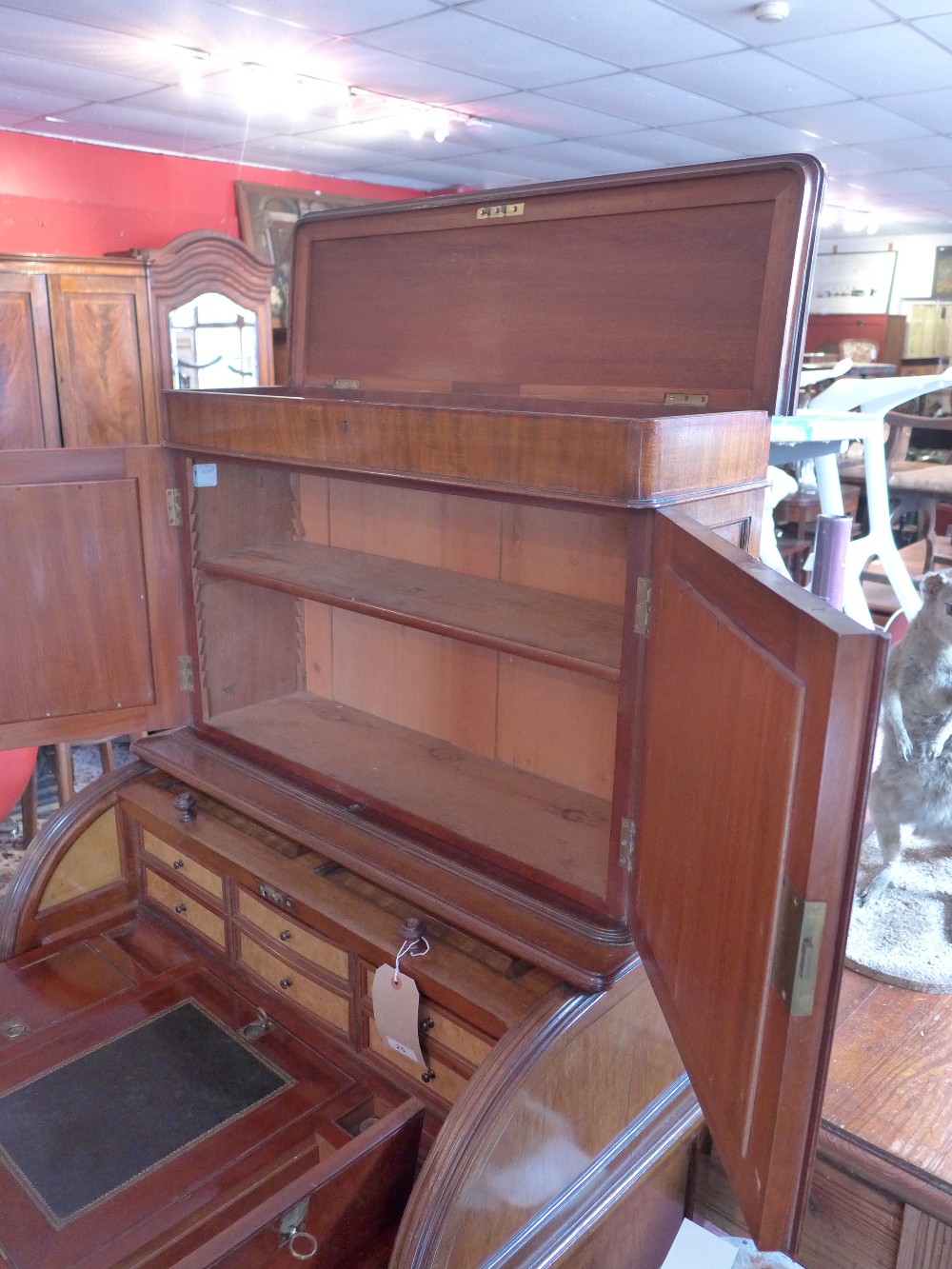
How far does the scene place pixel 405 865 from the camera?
53.3 inches

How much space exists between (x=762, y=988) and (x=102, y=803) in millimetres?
1396

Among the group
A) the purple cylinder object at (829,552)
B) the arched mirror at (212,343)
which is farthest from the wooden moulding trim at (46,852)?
the arched mirror at (212,343)

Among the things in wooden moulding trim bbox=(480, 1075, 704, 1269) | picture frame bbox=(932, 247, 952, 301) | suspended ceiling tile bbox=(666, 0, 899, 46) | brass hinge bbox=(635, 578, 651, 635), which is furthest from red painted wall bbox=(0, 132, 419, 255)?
picture frame bbox=(932, 247, 952, 301)

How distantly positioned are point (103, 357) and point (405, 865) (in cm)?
268

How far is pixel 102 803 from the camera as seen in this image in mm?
1807

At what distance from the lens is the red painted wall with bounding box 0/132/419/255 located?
16.3 ft

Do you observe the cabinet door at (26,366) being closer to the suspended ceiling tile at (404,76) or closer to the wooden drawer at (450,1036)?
the suspended ceiling tile at (404,76)

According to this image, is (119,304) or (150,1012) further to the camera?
(119,304)

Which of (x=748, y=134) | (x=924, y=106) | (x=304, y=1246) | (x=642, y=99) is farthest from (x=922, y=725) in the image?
(x=748, y=134)

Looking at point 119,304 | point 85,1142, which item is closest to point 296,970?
point 85,1142

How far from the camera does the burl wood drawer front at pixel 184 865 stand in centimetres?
166

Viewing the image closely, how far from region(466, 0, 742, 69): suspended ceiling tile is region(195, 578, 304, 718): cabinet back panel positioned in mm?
2349

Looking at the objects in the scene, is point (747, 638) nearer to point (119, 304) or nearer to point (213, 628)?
point (213, 628)

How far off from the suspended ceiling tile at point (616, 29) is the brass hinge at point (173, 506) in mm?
2337
